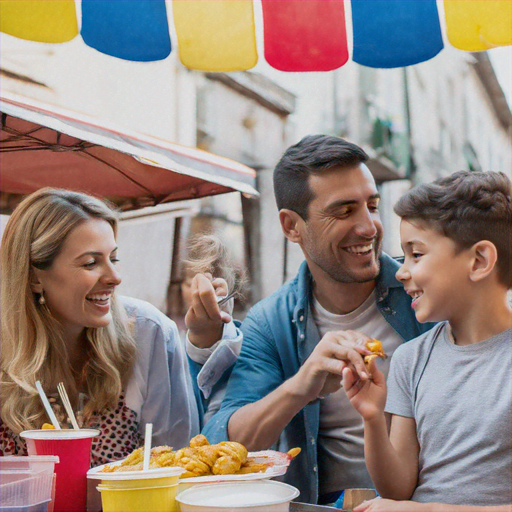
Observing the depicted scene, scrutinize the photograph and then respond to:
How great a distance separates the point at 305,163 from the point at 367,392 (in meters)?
0.89

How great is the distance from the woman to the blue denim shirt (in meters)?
0.27

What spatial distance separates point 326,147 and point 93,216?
32.3 inches

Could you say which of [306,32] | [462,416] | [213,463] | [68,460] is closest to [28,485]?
[68,460]

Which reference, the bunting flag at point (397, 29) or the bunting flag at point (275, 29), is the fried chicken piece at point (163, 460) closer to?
the bunting flag at point (275, 29)

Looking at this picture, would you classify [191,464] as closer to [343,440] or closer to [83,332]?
[343,440]

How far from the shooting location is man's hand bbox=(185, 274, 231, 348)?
7.25 feet

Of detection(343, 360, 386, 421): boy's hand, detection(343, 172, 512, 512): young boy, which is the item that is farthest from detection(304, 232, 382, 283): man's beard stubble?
detection(343, 360, 386, 421): boy's hand

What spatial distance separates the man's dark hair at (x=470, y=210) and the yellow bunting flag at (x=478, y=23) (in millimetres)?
391

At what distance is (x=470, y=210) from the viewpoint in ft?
5.63

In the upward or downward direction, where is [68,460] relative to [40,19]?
downward

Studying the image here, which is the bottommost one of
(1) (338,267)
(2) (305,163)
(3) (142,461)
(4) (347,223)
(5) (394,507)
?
(5) (394,507)

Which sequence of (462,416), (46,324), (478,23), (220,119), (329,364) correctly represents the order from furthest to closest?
(220,119) → (46,324) → (478,23) → (329,364) → (462,416)

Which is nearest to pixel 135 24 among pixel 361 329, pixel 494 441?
pixel 361 329

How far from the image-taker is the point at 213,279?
7.85 feet
